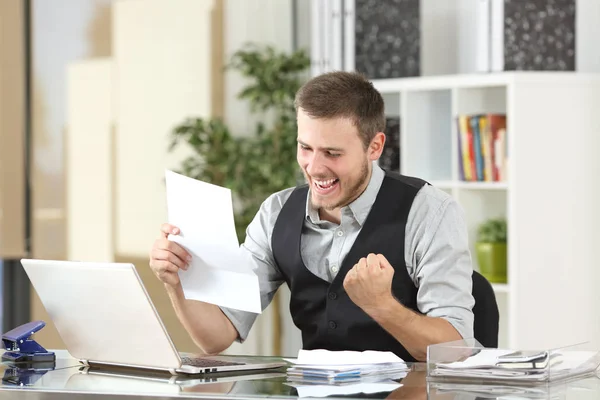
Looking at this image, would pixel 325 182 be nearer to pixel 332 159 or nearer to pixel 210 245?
pixel 332 159

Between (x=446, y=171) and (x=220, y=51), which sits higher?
(x=220, y=51)

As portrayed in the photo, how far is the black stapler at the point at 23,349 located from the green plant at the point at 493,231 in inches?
90.0

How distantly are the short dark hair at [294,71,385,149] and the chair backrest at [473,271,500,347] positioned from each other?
Result: 44 cm

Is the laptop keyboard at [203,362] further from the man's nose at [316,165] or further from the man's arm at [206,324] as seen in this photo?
the man's nose at [316,165]

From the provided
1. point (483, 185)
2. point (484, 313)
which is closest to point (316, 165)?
point (484, 313)

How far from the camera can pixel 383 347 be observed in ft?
7.75

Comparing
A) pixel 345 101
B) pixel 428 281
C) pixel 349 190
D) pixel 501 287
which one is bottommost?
pixel 501 287

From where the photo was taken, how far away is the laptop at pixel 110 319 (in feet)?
6.37

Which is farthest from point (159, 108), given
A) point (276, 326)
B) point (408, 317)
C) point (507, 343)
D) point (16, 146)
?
point (408, 317)

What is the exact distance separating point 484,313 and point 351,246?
0.36 metres

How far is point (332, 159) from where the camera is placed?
2383 mm

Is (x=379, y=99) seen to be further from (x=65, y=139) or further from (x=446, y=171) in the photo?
(x=65, y=139)

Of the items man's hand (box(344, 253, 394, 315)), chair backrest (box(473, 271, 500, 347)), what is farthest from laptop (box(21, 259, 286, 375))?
chair backrest (box(473, 271, 500, 347))

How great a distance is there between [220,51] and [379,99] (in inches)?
107
